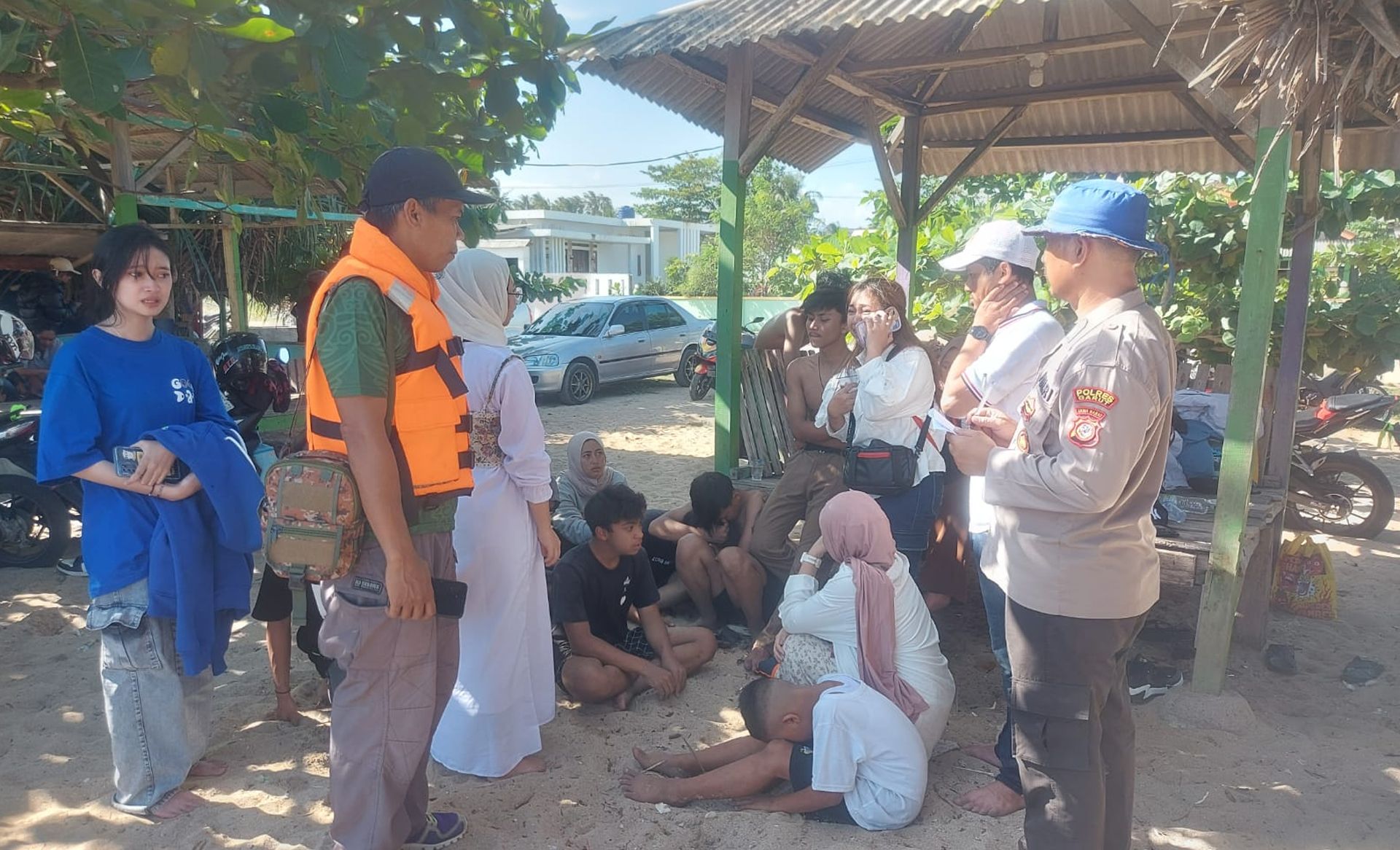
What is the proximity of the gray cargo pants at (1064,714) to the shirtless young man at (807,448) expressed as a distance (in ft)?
6.62

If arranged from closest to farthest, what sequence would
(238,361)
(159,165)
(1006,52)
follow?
1. (1006,52)
2. (238,361)
3. (159,165)

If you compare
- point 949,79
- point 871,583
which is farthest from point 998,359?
point 949,79

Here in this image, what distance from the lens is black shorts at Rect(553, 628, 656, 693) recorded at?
385cm

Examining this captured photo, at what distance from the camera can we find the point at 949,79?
632 centimetres

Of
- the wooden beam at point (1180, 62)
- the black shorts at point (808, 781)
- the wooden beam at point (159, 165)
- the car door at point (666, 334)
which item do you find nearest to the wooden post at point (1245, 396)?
the wooden beam at point (1180, 62)

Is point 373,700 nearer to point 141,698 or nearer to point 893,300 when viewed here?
point 141,698

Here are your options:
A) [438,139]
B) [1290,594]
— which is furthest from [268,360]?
[1290,594]

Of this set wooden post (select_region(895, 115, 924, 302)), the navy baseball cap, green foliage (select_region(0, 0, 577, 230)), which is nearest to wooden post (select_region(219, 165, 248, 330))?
green foliage (select_region(0, 0, 577, 230))

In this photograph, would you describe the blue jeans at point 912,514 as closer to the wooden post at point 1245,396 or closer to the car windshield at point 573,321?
the wooden post at point 1245,396

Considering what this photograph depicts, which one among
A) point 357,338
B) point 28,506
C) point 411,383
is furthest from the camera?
point 28,506

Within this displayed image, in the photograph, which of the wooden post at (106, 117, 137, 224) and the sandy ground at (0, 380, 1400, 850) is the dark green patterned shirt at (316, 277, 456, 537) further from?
the wooden post at (106, 117, 137, 224)

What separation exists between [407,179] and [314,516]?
0.83 m

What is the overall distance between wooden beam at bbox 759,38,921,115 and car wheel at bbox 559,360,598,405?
694cm

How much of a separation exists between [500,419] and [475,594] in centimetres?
61
